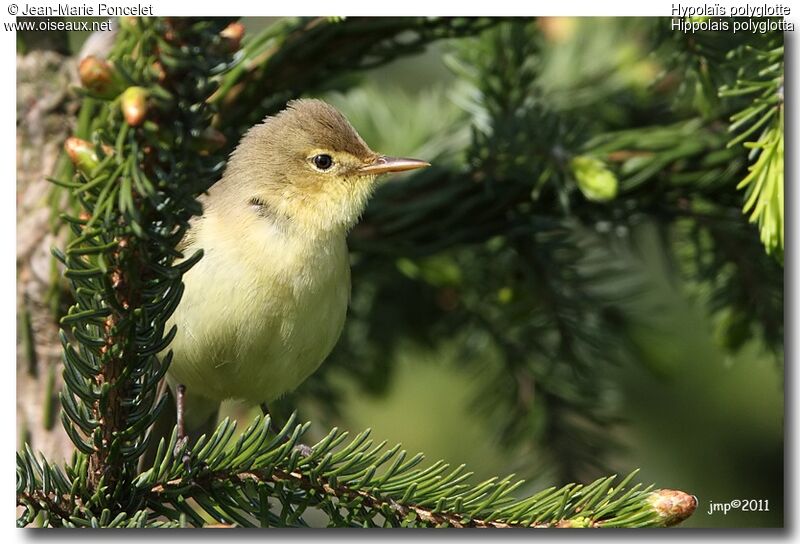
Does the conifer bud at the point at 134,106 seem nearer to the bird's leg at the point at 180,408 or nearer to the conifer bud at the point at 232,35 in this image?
the conifer bud at the point at 232,35

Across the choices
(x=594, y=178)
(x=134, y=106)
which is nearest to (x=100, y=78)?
(x=134, y=106)

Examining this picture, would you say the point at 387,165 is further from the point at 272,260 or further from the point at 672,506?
the point at 672,506

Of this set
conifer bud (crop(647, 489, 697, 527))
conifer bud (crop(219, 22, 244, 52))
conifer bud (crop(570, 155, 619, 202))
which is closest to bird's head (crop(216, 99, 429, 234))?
conifer bud (crop(570, 155, 619, 202))

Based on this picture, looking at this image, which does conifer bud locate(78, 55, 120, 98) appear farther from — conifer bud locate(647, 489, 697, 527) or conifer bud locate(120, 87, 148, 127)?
conifer bud locate(647, 489, 697, 527)

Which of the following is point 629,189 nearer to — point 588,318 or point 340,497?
point 588,318

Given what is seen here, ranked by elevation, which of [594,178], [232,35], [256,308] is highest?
[232,35]

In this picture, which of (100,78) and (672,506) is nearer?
(100,78)

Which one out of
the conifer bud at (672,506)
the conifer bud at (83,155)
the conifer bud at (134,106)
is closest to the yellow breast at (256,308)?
the conifer bud at (83,155)
